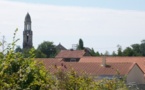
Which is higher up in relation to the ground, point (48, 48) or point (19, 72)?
point (48, 48)

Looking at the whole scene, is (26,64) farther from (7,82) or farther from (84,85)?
(84,85)

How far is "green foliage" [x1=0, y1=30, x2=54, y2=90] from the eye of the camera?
24.3 ft

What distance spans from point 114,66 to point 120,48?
3798 cm

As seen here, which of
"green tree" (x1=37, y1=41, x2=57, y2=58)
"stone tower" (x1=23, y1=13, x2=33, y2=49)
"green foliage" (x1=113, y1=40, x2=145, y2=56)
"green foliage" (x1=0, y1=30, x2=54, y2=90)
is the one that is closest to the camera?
"green foliage" (x1=0, y1=30, x2=54, y2=90)

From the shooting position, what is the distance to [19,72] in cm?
775

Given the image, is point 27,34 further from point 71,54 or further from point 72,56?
point 72,56

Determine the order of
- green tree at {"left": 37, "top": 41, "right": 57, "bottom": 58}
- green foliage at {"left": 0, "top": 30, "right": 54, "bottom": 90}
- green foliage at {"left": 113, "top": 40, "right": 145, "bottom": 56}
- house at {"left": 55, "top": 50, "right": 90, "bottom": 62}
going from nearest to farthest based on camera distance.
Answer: green foliage at {"left": 0, "top": 30, "right": 54, "bottom": 90} → house at {"left": 55, "top": 50, "right": 90, "bottom": 62} → green foliage at {"left": 113, "top": 40, "right": 145, "bottom": 56} → green tree at {"left": 37, "top": 41, "right": 57, "bottom": 58}

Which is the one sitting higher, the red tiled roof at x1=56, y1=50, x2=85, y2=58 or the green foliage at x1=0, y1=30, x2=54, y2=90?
the red tiled roof at x1=56, y1=50, x2=85, y2=58

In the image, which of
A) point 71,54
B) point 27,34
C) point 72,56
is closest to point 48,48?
point 27,34

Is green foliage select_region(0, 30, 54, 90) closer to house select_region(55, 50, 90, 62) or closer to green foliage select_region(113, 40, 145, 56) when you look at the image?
house select_region(55, 50, 90, 62)

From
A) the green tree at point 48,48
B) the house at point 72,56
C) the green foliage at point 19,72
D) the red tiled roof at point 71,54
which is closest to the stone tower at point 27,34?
the green tree at point 48,48

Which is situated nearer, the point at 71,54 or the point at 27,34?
the point at 71,54

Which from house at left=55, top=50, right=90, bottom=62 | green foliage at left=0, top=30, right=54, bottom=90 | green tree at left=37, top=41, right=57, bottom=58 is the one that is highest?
green tree at left=37, top=41, right=57, bottom=58

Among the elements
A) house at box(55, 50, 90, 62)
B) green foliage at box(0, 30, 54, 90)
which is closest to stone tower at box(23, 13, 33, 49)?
house at box(55, 50, 90, 62)
